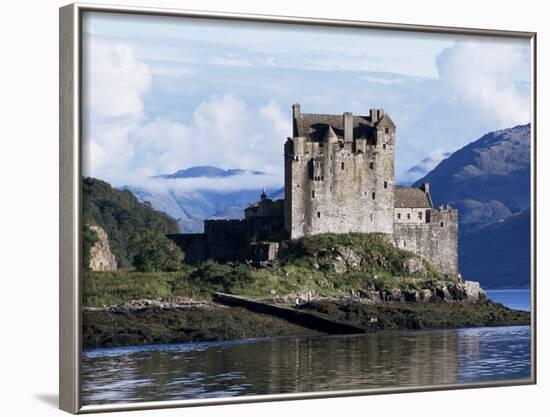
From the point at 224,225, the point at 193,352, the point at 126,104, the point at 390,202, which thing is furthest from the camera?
the point at 390,202

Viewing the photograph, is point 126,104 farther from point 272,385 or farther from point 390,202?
point 390,202

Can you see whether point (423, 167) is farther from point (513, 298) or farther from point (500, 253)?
point (513, 298)

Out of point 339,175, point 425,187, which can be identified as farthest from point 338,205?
point 425,187

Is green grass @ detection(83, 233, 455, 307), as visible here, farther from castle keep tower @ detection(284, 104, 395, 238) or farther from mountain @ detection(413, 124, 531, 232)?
mountain @ detection(413, 124, 531, 232)

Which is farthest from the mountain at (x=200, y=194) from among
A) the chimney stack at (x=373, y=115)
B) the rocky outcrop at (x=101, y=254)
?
the chimney stack at (x=373, y=115)

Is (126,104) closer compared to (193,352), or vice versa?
(126,104)

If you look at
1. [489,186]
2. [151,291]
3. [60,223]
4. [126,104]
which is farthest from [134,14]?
[489,186]
